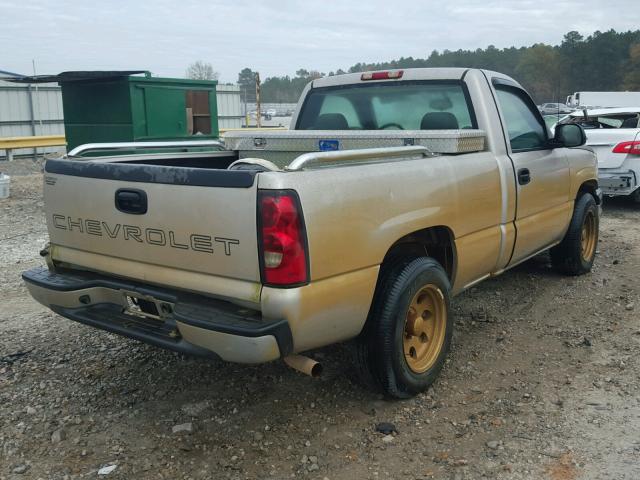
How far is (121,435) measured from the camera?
3332 mm

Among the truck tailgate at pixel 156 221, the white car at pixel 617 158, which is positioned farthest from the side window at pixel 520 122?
the white car at pixel 617 158

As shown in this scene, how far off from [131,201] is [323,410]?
1549mm

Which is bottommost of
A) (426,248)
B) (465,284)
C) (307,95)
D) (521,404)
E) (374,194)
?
(521,404)

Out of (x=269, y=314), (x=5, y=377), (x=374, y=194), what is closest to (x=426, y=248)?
(x=374, y=194)

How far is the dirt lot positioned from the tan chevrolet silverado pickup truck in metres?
0.35

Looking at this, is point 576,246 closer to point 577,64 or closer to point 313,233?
point 313,233

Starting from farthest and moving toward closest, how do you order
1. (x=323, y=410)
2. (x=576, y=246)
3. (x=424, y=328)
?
1. (x=576, y=246)
2. (x=424, y=328)
3. (x=323, y=410)

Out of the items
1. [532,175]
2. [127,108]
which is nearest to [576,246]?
[532,175]

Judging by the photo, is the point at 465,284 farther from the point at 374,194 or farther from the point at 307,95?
the point at 307,95

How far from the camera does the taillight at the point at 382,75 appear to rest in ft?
16.2

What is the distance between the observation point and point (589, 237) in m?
6.43

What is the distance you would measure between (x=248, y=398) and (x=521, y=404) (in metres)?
1.56

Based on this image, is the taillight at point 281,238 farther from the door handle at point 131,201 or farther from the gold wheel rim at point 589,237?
the gold wheel rim at point 589,237

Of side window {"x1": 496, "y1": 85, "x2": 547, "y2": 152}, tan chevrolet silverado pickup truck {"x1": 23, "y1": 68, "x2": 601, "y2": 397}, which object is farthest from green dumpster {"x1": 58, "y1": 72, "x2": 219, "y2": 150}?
side window {"x1": 496, "y1": 85, "x2": 547, "y2": 152}
